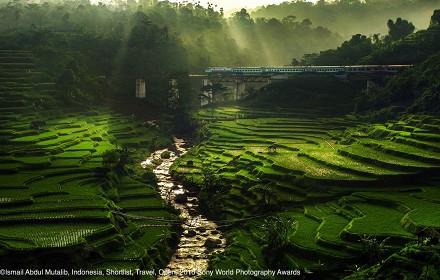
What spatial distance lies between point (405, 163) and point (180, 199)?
2075 cm

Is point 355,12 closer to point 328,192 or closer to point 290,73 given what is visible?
point 290,73

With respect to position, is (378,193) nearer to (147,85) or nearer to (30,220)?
(30,220)

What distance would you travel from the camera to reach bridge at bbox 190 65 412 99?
3093 inches

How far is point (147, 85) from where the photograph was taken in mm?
94062

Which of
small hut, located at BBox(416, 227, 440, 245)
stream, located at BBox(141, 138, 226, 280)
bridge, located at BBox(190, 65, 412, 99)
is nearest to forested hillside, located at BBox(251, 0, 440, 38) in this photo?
bridge, located at BBox(190, 65, 412, 99)

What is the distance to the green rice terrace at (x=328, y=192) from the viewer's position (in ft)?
95.5

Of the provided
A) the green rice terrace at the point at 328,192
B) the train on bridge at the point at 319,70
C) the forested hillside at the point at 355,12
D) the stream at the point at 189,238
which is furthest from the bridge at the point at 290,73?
the forested hillside at the point at 355,12

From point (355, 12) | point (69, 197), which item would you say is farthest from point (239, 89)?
point (355, 12)

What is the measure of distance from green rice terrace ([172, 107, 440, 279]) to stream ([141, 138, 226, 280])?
1269 millimetres

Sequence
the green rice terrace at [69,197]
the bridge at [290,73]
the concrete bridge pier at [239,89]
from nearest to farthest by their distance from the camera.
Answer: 1. the green rice terrace at [69,197]
2. the bridge at [290,73]
3. the concrete bridge pier at [239,89]

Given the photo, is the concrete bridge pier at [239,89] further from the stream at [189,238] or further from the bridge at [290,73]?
the stream at [189,238]

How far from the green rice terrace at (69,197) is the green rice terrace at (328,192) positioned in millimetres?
6307

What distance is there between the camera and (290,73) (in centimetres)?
8656

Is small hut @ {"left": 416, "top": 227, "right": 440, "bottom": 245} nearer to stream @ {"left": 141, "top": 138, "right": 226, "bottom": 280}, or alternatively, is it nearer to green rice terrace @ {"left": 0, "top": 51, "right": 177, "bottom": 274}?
stream @ {"left": 141, "top": 138, "right": 226, "bottom": 280}
